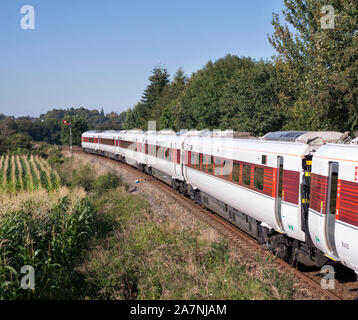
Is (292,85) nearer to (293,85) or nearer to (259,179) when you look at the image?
(293,85)

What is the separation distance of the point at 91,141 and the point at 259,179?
44.1 m

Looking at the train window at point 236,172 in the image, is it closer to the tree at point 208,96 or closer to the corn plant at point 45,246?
the corn plant at point 45,246

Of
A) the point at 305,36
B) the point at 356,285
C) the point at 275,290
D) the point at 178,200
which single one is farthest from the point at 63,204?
the point at 305,36

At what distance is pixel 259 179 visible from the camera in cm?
1125

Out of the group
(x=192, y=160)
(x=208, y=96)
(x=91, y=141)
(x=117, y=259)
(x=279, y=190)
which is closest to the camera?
(x=279, y=190)

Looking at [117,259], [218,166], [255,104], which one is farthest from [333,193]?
[255,104]

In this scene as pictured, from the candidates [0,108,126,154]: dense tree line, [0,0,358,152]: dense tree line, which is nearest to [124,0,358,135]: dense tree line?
[0,0,358,152]: dense tree line

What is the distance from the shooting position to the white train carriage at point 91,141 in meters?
50.4

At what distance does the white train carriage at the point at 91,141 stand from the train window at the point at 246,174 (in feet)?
130

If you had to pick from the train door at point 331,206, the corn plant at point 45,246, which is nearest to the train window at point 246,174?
the train door at point 331,206

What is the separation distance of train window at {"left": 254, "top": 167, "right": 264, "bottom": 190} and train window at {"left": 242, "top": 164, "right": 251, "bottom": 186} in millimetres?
529
